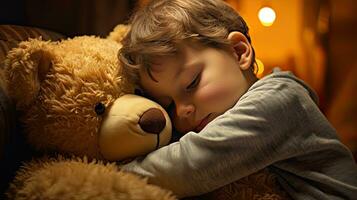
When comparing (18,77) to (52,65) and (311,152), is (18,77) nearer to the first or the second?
(52,65)

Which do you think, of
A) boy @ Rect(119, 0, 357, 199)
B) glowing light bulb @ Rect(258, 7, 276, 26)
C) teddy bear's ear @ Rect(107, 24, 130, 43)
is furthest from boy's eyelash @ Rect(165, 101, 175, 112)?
glowing light bulb @ Rect(258, 7, 276, 26)

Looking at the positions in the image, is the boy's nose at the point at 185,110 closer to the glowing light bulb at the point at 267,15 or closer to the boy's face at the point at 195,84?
the boy's face at the point at 195,84

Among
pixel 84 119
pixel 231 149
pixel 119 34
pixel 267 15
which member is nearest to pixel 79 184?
pixel 84 119

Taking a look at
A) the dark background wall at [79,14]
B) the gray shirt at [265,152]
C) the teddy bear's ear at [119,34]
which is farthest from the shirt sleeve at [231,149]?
the dark background wall at [79,14]

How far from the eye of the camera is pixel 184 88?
826mm

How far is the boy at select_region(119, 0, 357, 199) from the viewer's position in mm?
721

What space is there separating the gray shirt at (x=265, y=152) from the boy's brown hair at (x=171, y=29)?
157 millimetres

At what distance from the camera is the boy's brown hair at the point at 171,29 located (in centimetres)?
84

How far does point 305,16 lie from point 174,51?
0.70 m

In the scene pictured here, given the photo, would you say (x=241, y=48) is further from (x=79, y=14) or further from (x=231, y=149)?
(x=79, y=14)

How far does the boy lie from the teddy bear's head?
5cm

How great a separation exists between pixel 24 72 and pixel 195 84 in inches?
11.9

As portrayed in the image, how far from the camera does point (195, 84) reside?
0.82 metres

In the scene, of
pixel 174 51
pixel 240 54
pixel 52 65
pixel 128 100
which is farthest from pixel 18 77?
pixel 240 54
